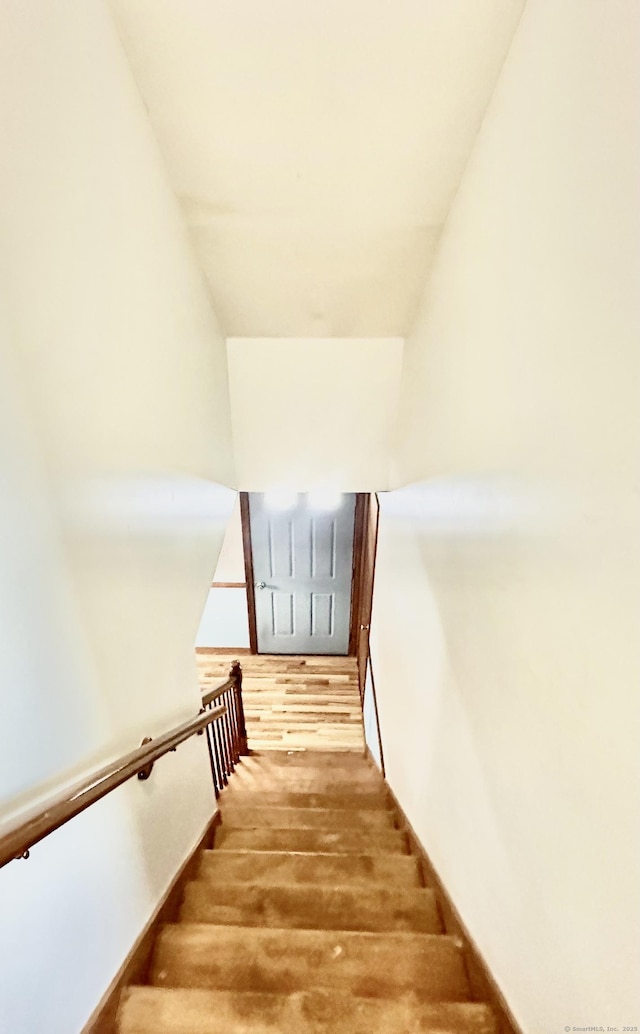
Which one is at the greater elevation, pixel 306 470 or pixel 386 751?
pixel 306 470

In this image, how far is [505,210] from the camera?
1.40 m

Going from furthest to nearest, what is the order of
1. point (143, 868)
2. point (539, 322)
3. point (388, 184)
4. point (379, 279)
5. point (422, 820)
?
point (379, 279) → point (422, 820) → point (388, 184) → point (143, 868) → point (539, 322)

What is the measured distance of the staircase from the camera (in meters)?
1.44

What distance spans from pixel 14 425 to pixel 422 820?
7.37 ft

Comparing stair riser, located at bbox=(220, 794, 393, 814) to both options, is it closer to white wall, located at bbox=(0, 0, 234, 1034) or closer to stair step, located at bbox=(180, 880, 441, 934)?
stair step, located at bbox=(180, 880, 441, 934)

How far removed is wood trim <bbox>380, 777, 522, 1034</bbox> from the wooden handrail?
1.08m

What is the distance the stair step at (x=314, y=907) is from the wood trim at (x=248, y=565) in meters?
4.19

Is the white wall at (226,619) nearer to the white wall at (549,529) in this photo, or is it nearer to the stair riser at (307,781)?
the stair riser at (307,781)

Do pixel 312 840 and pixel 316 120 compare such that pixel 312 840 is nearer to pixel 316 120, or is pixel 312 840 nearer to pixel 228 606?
pixel 316 120

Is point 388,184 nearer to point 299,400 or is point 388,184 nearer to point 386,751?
point 299,400

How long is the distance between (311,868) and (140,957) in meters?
0.88

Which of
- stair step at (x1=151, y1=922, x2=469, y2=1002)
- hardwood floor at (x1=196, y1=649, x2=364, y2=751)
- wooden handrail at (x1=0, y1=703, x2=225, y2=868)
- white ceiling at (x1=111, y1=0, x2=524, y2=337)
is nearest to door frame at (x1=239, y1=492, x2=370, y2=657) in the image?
hardwood floor at (x1=196, y1=649, x2=364, y2=751)

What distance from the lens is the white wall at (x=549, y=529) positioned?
0.85 metres

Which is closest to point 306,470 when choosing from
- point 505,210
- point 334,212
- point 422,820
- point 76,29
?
point 334,212
